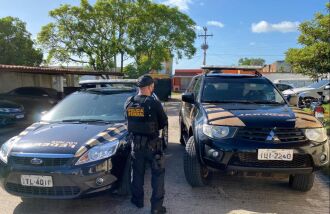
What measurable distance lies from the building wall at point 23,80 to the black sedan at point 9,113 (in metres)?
7.81

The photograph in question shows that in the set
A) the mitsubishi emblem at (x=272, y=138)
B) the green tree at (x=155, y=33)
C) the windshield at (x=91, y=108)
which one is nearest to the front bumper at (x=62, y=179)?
the windshield at (x=91, y=108)

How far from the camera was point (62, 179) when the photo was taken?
349cm

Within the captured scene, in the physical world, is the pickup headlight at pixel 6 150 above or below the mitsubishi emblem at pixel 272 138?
below

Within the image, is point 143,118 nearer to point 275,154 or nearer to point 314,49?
point 275,154

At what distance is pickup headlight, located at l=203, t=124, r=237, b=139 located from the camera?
401 cm

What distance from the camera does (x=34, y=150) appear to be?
3650mm

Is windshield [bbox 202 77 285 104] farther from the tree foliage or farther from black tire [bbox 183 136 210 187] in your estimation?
the tree foliage

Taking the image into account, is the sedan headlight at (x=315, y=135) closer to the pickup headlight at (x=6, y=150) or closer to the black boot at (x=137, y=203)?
the black boot at (x=137, y=203)

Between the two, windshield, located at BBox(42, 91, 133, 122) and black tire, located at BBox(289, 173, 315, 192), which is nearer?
black tire, located at BBox(289, 173, 315, 192)

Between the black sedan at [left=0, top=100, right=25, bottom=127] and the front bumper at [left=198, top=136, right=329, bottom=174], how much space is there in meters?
7.74

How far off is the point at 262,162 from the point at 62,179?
2.37 metres

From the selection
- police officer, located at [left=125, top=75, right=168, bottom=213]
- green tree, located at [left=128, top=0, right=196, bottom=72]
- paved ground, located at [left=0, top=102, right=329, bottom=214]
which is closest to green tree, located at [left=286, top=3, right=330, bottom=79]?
paved ground, located at [left=0, top=102, right=329, bottom=214]

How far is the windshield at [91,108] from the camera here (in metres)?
4.77

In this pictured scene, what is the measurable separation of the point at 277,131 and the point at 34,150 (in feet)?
9.64
